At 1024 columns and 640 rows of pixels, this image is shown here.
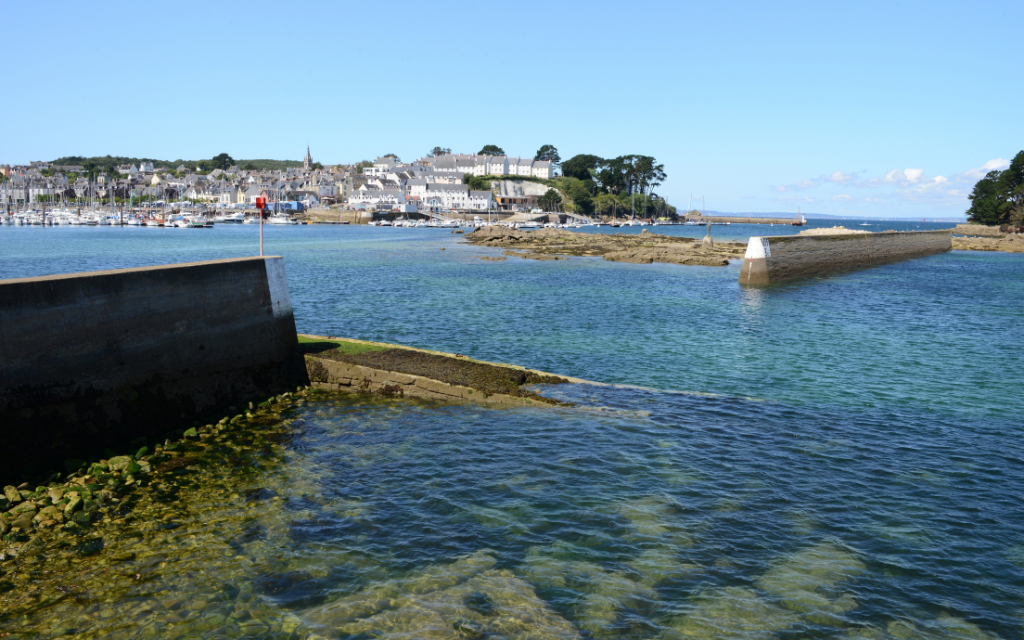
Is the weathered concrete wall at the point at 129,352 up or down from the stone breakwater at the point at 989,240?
down

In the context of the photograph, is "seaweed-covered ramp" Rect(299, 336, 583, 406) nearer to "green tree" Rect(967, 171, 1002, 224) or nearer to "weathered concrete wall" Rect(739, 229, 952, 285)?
"weathered concrete wall" Rect(739, 229, 952, 285)

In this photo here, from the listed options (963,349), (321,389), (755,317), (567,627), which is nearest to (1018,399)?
(963,349)

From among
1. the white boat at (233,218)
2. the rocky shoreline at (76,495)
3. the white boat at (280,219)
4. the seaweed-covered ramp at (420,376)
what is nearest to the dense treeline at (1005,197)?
the seaweed-covered ramp at (420,376)

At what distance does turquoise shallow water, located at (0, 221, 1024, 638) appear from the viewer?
322 inches

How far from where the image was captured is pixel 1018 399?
61.9 ft

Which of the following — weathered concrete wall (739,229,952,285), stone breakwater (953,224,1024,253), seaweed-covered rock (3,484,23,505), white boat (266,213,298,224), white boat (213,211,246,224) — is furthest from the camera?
white boat (266,213,298,224)

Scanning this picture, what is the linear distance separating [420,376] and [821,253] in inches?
2178

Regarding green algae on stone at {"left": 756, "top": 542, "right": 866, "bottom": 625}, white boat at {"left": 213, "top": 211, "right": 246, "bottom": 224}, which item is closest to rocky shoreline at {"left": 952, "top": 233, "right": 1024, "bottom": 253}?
green algae on stone at {"left": 756, "top": 542, "right": 866, "bottom": 625}

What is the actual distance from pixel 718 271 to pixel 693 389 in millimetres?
45946

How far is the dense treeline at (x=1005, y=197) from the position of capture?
12588 cm

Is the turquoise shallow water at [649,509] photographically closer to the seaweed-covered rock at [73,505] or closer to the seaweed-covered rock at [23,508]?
the seaweed-covered rock at [73,505]

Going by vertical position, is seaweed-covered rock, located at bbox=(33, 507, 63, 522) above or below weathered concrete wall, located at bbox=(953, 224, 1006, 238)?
below

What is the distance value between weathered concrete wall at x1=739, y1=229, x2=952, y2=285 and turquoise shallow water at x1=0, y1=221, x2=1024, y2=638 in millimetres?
25875

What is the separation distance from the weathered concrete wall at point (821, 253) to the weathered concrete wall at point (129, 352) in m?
41.0
